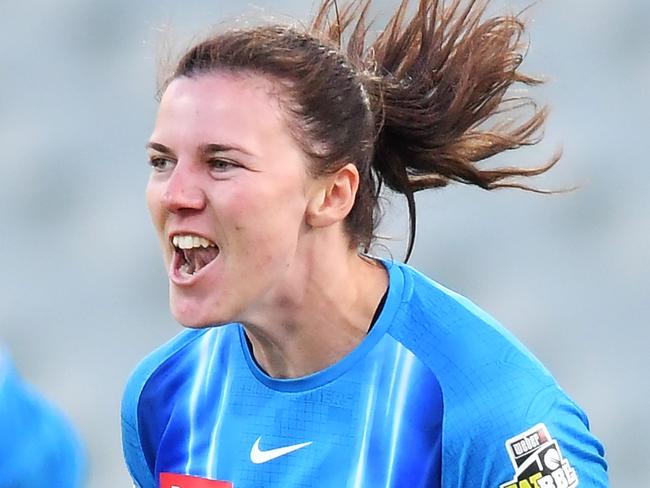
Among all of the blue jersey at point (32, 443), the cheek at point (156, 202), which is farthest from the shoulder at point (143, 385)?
the blue jersey at point (32, 443)

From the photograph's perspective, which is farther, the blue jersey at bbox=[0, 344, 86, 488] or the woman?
the woman

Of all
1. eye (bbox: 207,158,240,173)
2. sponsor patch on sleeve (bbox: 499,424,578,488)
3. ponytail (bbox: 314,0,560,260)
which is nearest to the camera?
sponsor patch on sleeve (bbox: 499,424,578,488)

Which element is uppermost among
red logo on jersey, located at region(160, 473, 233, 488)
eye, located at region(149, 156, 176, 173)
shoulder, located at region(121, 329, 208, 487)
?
eye, located at region(149, 156, 176, 173)

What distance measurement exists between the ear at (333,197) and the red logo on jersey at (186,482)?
518 mm

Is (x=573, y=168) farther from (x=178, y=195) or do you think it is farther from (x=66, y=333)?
(x=178, y=195)

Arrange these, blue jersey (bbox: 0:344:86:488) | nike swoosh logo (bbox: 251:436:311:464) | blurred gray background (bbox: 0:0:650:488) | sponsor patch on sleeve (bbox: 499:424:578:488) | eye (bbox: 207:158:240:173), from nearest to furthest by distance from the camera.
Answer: blue jersey (bbox: 0:344:86:488) < sponsor patch on sleeve (bbox: 499:424:578:488) < eye (bbox: 207:158:240:173) < nike swoosh logo (bbox: 251:436:311:464) < blurred gray background (bbox: 0:0:650:488)

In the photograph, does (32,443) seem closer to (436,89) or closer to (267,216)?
(267,216)

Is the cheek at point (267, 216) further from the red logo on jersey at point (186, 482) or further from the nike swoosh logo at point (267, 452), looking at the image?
the red logo on jersey at point (186, 482)

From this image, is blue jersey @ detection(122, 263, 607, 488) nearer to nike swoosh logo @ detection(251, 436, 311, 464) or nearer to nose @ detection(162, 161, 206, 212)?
nike swoosh logo @ detection(251, 436, 311, 464)

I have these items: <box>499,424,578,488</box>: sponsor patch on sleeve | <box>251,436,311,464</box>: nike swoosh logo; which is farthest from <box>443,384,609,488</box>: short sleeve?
<box>251,436,311,464</box>: nike swoosh logo

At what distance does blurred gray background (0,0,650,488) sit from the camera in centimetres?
471

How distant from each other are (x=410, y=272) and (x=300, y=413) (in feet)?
1.10

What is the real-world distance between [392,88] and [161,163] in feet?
1.66

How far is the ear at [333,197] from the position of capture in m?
2.57
